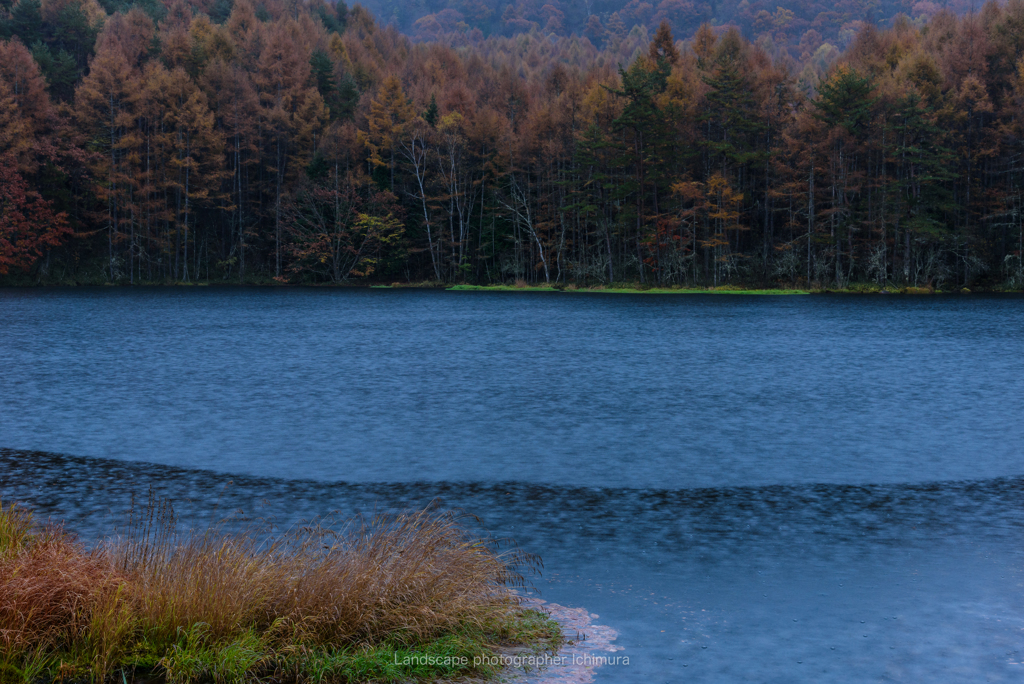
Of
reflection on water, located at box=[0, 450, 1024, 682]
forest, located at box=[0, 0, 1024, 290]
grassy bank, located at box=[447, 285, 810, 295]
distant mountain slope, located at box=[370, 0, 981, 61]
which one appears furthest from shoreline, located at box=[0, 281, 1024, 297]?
distant mountain slope, located at box=[370, 0, 981, 61]

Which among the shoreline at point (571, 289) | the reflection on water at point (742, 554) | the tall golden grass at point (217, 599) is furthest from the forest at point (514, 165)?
the tall golden grass at point (217, 599)

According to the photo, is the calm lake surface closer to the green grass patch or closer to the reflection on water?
the reflection on water

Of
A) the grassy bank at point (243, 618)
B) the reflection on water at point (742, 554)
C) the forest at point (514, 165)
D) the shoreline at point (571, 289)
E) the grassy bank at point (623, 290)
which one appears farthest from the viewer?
the grassy bank at point (623, 290)

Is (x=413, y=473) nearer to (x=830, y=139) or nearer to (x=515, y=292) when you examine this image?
(x=515, y=292)

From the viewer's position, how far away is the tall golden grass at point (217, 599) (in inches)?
A: 200

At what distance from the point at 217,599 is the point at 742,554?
205 inches

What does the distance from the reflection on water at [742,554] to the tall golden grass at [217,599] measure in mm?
1296

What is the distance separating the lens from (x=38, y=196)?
205 ft

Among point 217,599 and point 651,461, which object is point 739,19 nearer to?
point 651,461

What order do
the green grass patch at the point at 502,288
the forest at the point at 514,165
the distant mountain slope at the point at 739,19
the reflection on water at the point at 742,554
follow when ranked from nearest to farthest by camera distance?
the reflection on water at the point at 742,554
the forest at the point at 514,165
the green grass patch at the point at 502,288
the distant mountain slope at the point at 739,19

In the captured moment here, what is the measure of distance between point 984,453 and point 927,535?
477cm

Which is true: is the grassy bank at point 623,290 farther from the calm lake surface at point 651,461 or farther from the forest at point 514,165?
the calm lake surface at point 651,461

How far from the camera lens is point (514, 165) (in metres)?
66.2

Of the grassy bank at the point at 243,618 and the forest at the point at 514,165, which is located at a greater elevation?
the forest at the point at 514,165
